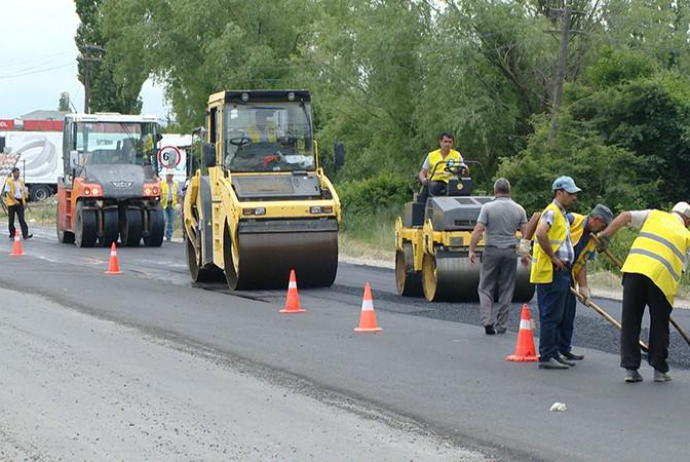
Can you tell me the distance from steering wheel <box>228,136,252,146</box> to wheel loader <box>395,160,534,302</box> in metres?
2.97

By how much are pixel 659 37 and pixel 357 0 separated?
8721 mm

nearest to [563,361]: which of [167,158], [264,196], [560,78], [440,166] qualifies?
[440,166]

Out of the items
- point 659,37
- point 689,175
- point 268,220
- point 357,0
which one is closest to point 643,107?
point 689,175

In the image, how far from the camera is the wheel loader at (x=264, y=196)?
17922mm

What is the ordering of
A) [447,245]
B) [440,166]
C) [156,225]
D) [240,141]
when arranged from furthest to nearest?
[156,225], [240,141], [440,166], [447,245]

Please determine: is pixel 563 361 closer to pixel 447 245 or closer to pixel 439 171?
pixel 447 245

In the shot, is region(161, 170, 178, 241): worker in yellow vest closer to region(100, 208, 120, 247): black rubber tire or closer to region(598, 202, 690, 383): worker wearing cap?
region(100, 208, 120, 247): black rubber tire

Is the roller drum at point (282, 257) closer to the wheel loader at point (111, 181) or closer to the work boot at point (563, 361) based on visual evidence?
the work boot at point (563, 361)

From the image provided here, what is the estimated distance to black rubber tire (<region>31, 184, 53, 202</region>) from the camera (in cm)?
→ 6444

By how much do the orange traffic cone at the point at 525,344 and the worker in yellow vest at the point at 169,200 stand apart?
19905mm

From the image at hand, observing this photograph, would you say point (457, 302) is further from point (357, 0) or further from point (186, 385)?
point (357, 0)

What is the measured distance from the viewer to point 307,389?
402 inches

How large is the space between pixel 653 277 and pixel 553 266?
3.92 ft

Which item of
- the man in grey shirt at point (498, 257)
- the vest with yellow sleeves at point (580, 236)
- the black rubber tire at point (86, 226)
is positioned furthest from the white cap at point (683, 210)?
the black rubber tire at point (86, 226)
